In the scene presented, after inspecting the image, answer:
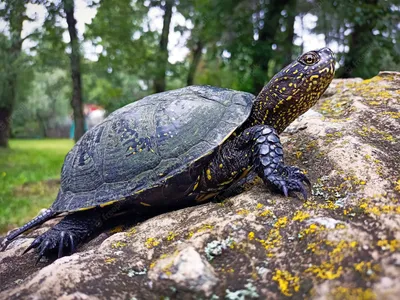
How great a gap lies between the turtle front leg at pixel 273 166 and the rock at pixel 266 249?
0.09 metres

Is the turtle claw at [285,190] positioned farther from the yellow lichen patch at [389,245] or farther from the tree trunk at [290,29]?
the tree trunk at [290,29]

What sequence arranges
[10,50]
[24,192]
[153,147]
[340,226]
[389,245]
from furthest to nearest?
[10,50]
[24,192]
[153,147]
[340,226]
[389,245]

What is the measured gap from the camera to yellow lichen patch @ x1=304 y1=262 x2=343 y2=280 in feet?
5.17

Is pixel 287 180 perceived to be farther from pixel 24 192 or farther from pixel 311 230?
pixel 24 192

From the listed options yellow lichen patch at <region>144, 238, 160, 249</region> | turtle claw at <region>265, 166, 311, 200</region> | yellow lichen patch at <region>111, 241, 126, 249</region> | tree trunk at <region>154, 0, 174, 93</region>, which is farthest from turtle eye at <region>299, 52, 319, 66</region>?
tree trunk at <region>154, 0, 174, 93</region>

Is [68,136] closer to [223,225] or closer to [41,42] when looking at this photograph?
[41,42]

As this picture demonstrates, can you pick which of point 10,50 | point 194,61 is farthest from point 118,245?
point 194,61

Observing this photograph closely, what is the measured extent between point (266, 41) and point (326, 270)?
7484 mm

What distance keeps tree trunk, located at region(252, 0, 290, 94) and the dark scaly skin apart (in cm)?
553

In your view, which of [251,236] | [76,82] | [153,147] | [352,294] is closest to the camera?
[352,294]

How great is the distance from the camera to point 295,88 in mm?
2799

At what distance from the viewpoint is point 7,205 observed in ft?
18.5

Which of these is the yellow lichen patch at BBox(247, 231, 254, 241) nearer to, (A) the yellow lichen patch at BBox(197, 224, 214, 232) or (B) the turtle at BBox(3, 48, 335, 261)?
(A) the yellow lichen patch at BBox(197, 224, 214, 232)

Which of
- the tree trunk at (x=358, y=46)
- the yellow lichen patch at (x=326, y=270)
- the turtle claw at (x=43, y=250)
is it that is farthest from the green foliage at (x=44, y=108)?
the yellow lichen patch at (x=326, y=270)
